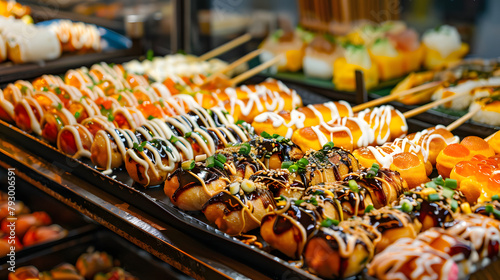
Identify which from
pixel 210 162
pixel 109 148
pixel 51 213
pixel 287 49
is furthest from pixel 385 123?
pixel 51 213

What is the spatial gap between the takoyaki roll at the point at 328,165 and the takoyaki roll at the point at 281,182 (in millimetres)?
87

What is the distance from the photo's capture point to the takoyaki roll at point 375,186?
2436 mm

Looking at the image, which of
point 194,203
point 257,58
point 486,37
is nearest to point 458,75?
point 486,37

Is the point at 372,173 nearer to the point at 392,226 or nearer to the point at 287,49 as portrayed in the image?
the point at 392,226

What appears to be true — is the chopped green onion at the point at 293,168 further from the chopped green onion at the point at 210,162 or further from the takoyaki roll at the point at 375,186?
the chopped green onion at the point at 210,162

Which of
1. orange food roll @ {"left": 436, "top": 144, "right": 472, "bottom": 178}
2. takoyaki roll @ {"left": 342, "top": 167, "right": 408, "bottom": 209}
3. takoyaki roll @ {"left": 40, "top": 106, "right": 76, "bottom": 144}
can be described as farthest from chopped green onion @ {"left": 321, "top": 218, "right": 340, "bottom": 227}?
takoyaki roll @ {"left": 40, "top": 106, "right": 76, "bottom": 144}

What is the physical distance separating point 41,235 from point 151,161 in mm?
1775

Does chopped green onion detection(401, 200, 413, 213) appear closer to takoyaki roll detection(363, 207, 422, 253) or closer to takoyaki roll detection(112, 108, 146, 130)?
takoyaki roll detection(363, 207, 422, 253)

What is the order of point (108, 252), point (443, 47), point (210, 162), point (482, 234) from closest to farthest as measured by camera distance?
point (482, 234), point (210, 162), point (108, 252), point (443, 47)

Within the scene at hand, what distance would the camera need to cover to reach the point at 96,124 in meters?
3.48

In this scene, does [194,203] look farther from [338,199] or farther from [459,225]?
[459,225]

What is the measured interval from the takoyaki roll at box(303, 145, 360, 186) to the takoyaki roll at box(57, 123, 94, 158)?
59.1 inches

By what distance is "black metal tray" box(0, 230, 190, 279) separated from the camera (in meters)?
3.81

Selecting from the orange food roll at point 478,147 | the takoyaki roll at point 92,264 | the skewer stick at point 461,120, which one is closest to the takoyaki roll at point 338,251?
the orange food roll at point 478,147
